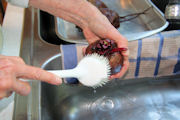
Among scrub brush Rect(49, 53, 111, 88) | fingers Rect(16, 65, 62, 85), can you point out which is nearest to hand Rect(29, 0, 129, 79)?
scrub brush Rect(49, 53, 111, 88)

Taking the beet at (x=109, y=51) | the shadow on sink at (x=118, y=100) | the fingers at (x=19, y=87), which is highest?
the beet at (x=109, y=51)

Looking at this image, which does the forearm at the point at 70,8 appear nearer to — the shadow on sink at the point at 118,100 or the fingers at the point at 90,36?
the fingers at the point at 90,36

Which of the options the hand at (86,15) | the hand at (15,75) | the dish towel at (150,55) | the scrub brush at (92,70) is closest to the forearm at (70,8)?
the hand at (86,15)

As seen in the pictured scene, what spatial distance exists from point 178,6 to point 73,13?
0.53 meters

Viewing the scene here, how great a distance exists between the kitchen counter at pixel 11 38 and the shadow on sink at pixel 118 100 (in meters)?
0.13

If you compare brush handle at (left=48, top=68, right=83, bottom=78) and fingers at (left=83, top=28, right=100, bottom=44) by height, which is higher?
fingers at (left=83, top=28, right=100, bottom=44)

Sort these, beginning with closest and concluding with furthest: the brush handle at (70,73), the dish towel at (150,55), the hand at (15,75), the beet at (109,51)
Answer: the hand at (15,75), the brush handle at (70,73), the beet at (109,51), the dish towel at (150,55)

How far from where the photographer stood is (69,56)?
2.11ft

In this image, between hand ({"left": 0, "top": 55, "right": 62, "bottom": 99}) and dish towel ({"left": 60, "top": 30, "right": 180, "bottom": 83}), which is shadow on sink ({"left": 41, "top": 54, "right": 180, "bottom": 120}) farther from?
hand ({"left": 0, "top": 55, "right": 62, "bottom": 99})

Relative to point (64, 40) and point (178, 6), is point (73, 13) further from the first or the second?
point (178, 6)

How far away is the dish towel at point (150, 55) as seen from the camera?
646 mm

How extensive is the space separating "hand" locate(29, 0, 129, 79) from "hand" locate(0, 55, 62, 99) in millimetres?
321

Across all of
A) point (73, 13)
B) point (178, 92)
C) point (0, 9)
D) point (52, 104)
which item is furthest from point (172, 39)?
point (0, 9)

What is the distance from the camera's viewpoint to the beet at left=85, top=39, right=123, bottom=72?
54 centimetres
